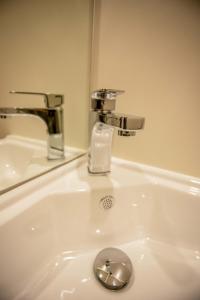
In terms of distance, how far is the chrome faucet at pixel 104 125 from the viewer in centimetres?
33

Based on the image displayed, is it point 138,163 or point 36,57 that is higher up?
point 36,57

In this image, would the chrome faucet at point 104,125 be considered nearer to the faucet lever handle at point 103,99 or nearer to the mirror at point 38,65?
the faucet lever handle at point 103,99

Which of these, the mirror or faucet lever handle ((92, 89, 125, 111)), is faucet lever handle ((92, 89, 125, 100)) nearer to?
faucet lever handle ((92, 89, 125, 111))

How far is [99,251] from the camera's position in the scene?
0.39 m

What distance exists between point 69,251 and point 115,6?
2.00 feet

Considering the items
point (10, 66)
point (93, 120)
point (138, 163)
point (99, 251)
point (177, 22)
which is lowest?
point (99, 251)

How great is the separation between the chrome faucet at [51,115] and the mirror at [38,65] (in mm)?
31

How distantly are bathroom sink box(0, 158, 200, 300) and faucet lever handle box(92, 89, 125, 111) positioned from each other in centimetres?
18

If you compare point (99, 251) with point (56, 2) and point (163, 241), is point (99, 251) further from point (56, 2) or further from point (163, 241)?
point (56, 2)

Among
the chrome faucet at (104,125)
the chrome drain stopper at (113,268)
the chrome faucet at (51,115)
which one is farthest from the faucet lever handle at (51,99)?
the chrome drain stopper at (113,268)

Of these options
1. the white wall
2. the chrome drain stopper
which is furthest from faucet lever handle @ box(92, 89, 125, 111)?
the chrome drain stopper

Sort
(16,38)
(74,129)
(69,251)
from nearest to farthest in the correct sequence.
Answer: (69,251) → (16,38) → (74,129)

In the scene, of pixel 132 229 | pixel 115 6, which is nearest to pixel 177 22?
pixel 115 6

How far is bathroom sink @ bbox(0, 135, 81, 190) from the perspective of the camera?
46 centimetres
